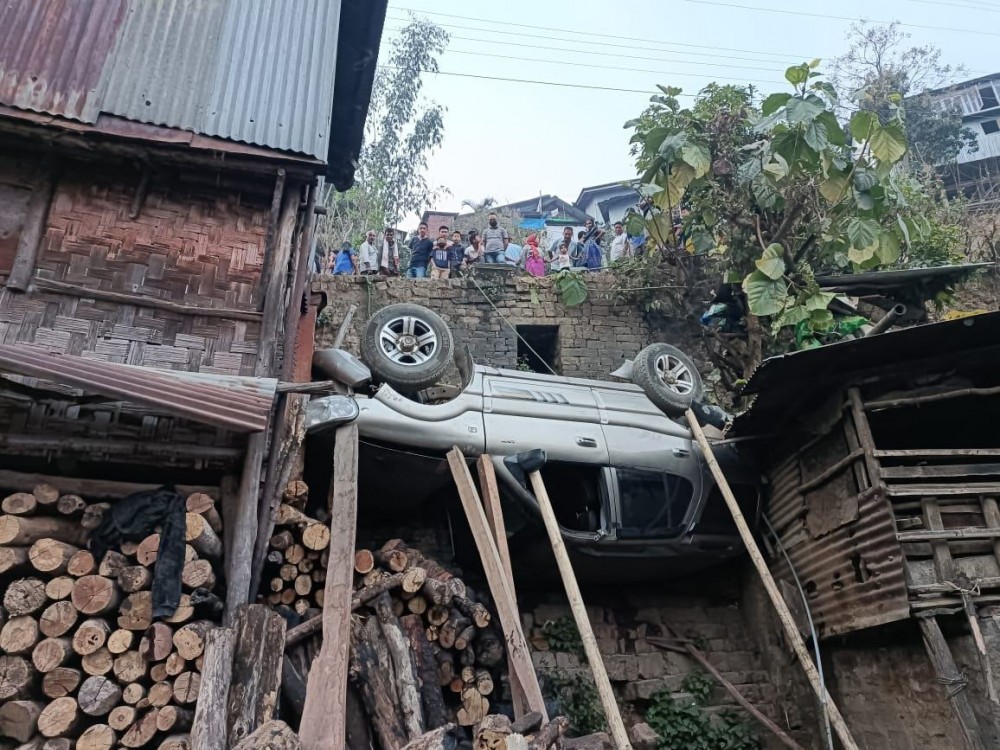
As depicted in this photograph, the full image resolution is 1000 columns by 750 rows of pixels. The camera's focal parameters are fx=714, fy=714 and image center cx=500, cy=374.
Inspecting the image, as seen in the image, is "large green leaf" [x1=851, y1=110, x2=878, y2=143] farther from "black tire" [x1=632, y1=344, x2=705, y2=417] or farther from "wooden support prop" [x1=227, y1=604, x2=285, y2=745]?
"wooden support prop" [x1=227, y1=604, x2=285, y2=745]

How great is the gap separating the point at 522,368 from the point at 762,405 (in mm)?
4275

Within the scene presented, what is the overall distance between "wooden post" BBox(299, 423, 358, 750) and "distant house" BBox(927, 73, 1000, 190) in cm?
2132

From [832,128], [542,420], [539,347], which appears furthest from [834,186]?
[542,420]

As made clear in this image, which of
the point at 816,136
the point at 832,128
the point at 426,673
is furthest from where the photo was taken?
the point at 832,128

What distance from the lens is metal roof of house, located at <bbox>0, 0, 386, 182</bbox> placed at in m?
6.11

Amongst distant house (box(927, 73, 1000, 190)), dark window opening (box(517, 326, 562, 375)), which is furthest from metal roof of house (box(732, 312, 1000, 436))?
distant house (box(927, 73, 1000, 190))

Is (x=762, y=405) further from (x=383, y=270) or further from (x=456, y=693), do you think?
(x=383, y=270)

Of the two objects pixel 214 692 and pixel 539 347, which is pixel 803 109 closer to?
pixel 539 347

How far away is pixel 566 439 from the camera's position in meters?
7.23

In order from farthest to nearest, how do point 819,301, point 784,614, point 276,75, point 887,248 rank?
1. point 887,248
2. point 819,301
3. point 276,75
4. point 784,614

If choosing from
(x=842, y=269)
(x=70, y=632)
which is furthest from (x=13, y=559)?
(x=842, y=269)

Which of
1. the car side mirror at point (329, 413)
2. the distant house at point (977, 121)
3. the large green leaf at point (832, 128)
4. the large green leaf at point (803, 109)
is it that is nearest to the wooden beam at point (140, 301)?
the car side mirror at point (329, 413)

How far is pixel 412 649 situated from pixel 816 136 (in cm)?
742

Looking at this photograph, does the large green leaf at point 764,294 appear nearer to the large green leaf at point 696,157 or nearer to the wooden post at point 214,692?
the large green leaf at point 696,157
